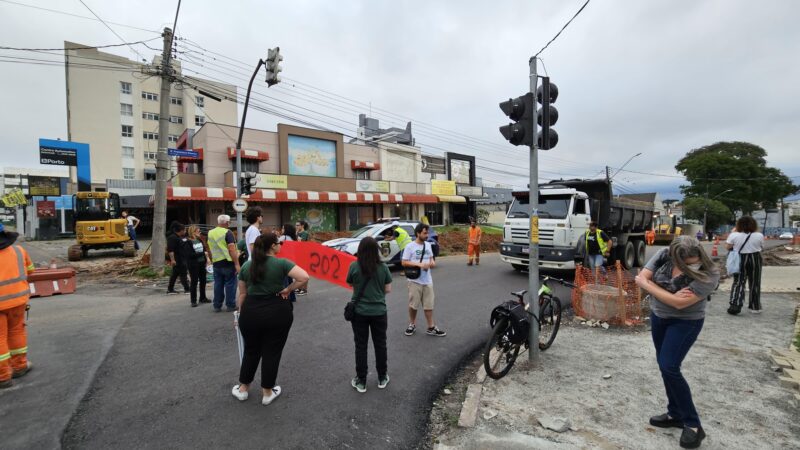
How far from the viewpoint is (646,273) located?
3195mm

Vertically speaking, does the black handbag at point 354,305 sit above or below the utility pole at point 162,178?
below

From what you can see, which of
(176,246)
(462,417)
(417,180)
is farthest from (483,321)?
(417,180)

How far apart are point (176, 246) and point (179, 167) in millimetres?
23809

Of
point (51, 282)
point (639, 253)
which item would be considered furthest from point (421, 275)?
point (639, 253)

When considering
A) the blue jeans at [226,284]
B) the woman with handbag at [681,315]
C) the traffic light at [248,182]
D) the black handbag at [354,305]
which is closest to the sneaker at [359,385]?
the black handbag at [354,305]

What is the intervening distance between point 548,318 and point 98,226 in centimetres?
1736

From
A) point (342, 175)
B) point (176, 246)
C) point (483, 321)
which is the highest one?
point (342, 175)

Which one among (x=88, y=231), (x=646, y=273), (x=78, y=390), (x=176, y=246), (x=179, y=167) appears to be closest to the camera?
(x=646, y=273)

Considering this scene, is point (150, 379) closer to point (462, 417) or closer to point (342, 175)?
point (462, 417)

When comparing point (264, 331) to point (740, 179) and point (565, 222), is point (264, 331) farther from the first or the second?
point (740, 179)

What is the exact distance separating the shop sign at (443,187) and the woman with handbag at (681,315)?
30685 mm

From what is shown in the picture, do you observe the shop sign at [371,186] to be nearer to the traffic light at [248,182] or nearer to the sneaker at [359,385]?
the traffic light at [248,182]

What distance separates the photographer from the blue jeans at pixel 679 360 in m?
2.88

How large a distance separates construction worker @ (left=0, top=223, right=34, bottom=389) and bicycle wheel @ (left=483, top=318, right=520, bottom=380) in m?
5.04
